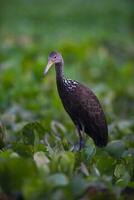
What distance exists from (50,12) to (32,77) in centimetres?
642

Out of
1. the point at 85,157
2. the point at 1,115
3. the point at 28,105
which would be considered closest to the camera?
the point at 85,157

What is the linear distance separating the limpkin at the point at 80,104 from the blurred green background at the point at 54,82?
0.18 meters

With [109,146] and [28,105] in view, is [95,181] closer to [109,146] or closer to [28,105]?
[109,146]

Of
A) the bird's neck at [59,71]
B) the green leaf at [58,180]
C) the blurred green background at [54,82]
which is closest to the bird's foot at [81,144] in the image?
the blurred green background at [54,82]

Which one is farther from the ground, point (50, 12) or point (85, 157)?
point (50, 12)

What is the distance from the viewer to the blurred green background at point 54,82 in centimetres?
606

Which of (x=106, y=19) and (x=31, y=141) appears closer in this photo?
(x=31, y=141)

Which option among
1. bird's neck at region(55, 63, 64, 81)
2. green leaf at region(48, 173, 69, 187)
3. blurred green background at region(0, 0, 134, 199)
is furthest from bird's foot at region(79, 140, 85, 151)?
green leaf at region(48, 173, 69, 187)

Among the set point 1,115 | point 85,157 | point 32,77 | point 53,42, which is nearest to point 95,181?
point 85,157

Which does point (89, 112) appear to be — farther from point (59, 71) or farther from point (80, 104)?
point (59, 71)

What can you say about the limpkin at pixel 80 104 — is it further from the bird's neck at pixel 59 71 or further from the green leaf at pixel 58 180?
the green leaf at pixel 58 180

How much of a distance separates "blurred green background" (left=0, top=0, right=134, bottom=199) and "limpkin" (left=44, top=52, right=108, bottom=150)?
0.58 feet

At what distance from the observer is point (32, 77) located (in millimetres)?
10766

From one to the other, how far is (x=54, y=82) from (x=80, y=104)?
423 cm
